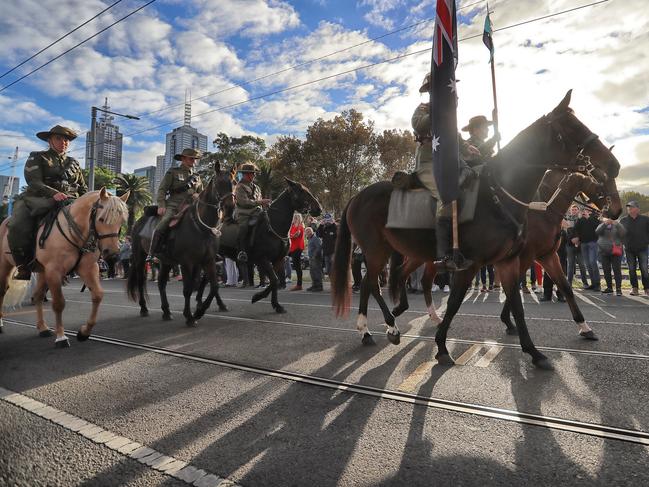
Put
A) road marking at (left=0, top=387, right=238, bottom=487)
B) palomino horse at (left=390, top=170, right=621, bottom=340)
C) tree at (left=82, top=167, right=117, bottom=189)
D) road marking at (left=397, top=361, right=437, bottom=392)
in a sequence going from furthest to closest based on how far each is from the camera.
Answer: tree at (left=82, top=167, right=117, bottom=189), palomino horse at (left=390, top=170, right=621, bottom=340), road marking at (left=397, top=361, right=437, bottom=392), road marking at (left=0, top=387, right=238, bottom=487)

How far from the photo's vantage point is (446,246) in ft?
15.2

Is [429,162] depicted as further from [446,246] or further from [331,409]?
[331,409]

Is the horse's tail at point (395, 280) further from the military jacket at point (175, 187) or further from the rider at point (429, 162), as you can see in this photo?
the military jacket at point (175, 187)

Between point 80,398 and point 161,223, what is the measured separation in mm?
4684

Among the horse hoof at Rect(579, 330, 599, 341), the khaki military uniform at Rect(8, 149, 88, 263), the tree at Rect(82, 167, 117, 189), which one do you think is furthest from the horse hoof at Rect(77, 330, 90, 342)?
the tree at Rect(82, 167, 117, 189)

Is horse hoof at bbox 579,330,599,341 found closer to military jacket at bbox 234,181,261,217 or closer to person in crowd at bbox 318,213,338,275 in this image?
military jacket at bbox 234,181,261,217

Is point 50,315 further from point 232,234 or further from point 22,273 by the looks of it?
point 232,234

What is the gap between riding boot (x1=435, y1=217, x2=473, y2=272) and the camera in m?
4.54

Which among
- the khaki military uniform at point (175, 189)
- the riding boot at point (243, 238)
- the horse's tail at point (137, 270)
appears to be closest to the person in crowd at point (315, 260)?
the riding boot at point (243, 238)

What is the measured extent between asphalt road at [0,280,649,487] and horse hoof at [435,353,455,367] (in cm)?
8

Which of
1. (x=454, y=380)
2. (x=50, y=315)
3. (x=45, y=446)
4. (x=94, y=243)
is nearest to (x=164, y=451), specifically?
(x=45, y=446)

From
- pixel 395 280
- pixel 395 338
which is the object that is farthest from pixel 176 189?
pixel 395 338

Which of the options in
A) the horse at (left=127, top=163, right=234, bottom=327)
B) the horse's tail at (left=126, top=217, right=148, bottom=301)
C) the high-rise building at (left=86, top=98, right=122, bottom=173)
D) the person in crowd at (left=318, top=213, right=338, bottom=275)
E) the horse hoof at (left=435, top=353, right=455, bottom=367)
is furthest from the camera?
the high-rise building at (left=86, top=98, right=122, bottom=173)

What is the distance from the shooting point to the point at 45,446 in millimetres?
2670
